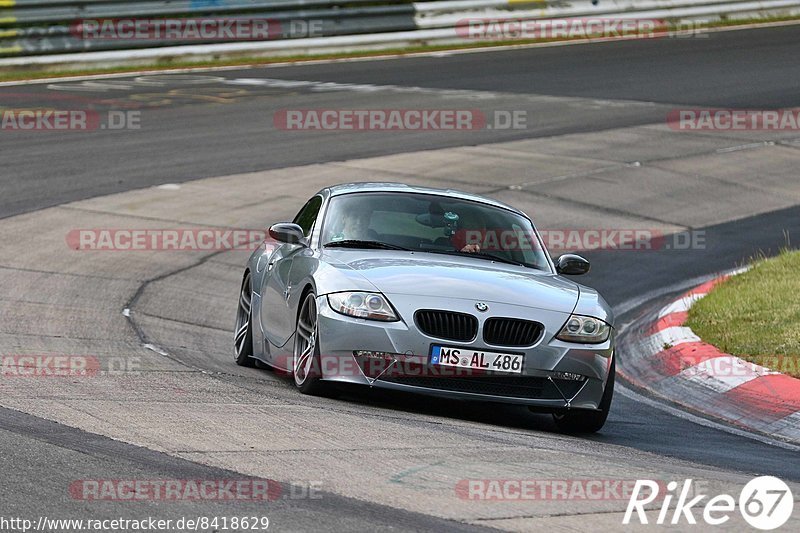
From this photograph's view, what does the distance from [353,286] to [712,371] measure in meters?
3.22

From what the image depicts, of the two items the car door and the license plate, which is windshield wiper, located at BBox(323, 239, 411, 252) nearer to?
the car door

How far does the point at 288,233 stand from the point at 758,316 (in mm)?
4139

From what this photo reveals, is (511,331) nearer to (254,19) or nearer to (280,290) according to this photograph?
(280,290)

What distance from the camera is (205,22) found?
28.3 metres

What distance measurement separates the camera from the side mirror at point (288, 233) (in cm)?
934

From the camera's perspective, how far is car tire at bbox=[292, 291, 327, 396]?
8.20 m

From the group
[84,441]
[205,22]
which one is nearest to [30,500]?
[84,441]

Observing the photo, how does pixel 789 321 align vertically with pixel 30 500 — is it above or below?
below

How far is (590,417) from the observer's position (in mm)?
8367

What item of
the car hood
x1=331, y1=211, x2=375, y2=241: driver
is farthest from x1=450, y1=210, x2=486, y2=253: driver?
x1=331, y1=211, x2=375, y2=241: driver

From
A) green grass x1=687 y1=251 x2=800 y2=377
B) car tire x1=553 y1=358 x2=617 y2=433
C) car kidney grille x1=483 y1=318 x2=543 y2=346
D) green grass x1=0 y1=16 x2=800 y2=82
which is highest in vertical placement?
car kidney grille x1=483 y1=318 x2=543 y2=346

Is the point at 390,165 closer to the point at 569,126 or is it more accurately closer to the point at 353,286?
the point at 569,126

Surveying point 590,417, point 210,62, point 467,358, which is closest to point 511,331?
point 467,358

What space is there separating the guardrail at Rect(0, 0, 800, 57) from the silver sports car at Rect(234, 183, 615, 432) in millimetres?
18515
